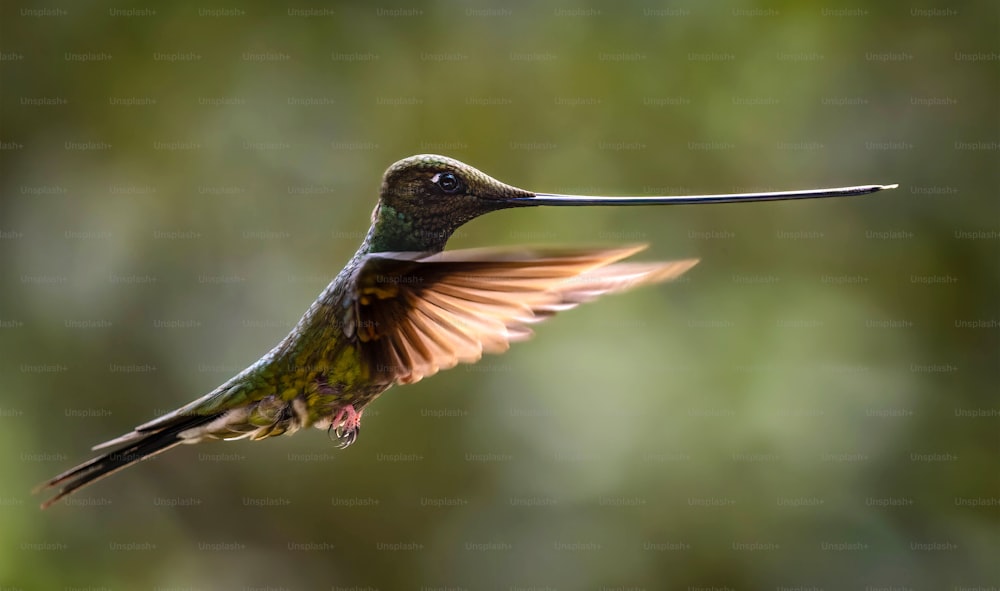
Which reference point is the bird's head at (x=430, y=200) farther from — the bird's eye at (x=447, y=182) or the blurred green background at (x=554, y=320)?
the blurred green background at (x=554, y=320)

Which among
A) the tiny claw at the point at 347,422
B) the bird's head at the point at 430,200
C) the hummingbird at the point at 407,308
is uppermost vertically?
the bird's head at the point at 430,200

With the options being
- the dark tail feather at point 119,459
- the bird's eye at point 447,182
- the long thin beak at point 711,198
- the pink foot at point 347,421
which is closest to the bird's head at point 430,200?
the bird's eye at point 447,182

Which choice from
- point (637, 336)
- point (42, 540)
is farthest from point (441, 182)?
point (42, 540)

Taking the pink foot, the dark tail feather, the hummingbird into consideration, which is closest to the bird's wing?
the hummingbird

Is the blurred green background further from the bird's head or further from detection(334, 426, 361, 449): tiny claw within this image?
the bird's head

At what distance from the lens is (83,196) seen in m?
4.68

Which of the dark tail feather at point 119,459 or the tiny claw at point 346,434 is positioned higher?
the dark tail feather at point 119,459

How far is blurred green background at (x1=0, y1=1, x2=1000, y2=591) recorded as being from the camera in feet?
14.3

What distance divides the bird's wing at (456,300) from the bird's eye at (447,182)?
0.76ft

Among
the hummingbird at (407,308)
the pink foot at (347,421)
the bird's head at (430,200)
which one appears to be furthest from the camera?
the pink foot at (347,421)

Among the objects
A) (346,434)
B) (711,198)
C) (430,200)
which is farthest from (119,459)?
(711,198)

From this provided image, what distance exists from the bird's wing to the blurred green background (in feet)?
9.99

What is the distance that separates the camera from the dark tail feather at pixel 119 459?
1.59 metres

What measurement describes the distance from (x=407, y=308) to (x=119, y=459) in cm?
60
